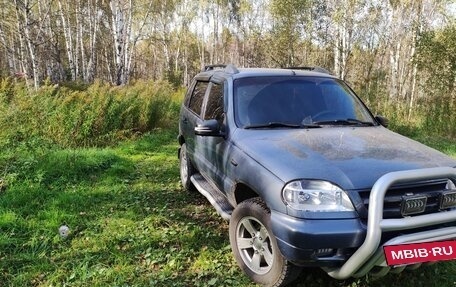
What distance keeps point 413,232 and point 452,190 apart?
486mm

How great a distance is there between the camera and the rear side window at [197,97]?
505 cm

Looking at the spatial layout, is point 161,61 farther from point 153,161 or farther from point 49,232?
point 49,232

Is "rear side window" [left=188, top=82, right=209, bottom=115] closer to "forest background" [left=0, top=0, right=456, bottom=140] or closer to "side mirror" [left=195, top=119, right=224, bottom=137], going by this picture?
"side mirror" [left=195, top=119, right=224, bottom=137]

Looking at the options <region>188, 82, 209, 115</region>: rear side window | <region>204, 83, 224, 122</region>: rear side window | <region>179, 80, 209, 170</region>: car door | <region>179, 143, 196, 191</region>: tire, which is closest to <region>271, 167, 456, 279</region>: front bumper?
<region>204, 83, 224, 122</region>: rear side window

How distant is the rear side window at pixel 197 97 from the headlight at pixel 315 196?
2.58m

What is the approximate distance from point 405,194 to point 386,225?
35cm

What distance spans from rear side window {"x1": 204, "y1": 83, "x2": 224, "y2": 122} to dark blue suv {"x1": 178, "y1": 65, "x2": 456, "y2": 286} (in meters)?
0.05

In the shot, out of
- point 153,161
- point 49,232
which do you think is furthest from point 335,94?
point 153,161

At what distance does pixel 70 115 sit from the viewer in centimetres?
793

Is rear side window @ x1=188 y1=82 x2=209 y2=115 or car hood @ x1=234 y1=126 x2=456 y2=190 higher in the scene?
rear side window @ x1=188 y1=82 x2=209 y2=115

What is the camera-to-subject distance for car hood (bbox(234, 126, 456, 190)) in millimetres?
2615

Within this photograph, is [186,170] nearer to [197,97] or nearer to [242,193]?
[197,97]

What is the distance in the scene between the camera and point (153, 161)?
7.59m

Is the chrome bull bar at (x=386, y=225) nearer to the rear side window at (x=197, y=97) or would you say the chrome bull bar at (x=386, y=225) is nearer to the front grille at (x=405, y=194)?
the front grille at (x=405, y=194)
